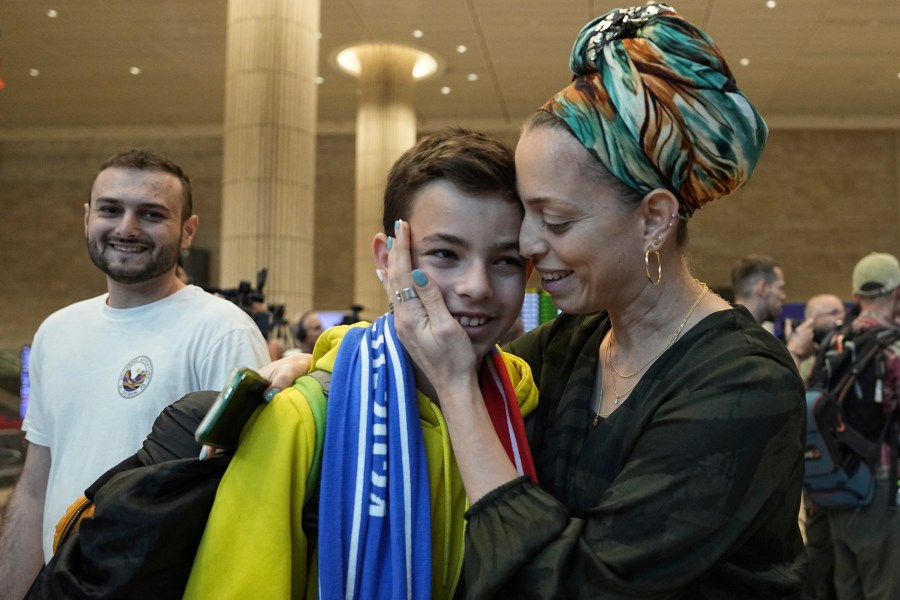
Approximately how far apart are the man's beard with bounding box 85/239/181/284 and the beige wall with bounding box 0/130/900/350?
21.2 metres

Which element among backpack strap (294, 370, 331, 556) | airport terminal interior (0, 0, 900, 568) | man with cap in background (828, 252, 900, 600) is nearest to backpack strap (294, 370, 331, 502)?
backpack strap (294, 370, 331, 556)

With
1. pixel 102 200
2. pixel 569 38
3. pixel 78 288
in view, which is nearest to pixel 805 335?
pixel 102 200

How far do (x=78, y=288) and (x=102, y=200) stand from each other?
83.1 ft

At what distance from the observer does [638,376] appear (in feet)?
5.51

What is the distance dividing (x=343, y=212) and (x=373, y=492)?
24.5 metres

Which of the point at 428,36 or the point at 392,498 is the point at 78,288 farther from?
the point at 392,498

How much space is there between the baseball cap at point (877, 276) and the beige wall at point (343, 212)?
18040 mm

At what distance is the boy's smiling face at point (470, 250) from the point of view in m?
1.60

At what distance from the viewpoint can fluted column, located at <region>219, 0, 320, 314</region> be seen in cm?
1210

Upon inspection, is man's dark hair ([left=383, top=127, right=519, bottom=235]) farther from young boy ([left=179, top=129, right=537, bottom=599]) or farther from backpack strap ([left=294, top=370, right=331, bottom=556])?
backpack strap ([left=294, top=370, right=331, bottom=556])

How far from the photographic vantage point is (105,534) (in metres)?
1.31

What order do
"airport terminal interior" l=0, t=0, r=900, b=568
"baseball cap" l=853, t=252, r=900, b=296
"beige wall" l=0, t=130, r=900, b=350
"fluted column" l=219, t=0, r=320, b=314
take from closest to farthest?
"baseball cap" l=853, t=252, r=900, b=296 → "fluted column" l=219, t=0, r=320, b=314 → "airport terminal interior" l=0, t=0, r=900, b=568 → "beige wall" l=0, t=130, r=900, b=350

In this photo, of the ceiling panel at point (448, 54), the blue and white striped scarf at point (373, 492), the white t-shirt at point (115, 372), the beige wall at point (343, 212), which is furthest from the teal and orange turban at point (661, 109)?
the beige wall at point (343, 212)

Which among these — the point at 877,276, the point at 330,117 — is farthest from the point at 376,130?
the point at 877,276
